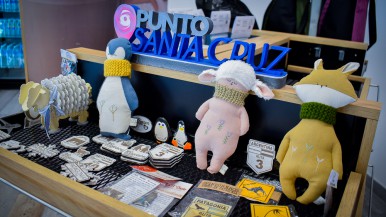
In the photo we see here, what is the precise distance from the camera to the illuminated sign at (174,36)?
114 centimetres

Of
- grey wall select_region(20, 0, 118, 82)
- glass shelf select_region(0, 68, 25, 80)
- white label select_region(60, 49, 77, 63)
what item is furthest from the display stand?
glass shelf select_region(0, 68, 25, 80)

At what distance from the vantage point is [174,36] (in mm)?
1248

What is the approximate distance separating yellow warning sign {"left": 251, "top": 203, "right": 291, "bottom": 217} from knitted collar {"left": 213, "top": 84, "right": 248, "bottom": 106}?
334 millimetres

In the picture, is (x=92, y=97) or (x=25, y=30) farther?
(x=25, y=30)

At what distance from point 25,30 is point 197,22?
6.02 ft

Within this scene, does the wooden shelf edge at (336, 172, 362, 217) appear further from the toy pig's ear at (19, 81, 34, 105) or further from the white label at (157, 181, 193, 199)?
the toy pig's ear at (19, 81, 34, 105)

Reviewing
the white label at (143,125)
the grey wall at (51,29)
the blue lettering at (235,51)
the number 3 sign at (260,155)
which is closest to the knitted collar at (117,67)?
the white label at (143,125)

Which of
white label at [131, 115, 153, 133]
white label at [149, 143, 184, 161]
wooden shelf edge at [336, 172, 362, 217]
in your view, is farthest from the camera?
white label at [131, 115, 153, 133]

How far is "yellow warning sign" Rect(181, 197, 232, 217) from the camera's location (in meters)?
0.91

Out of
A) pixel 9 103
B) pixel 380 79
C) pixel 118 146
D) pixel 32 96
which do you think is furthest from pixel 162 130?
pixel 9 103

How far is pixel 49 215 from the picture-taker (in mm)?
1780

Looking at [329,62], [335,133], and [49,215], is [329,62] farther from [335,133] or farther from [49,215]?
[49,215]

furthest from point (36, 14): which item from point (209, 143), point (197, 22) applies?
point (209, 143)

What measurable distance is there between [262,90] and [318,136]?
228 millimetres
